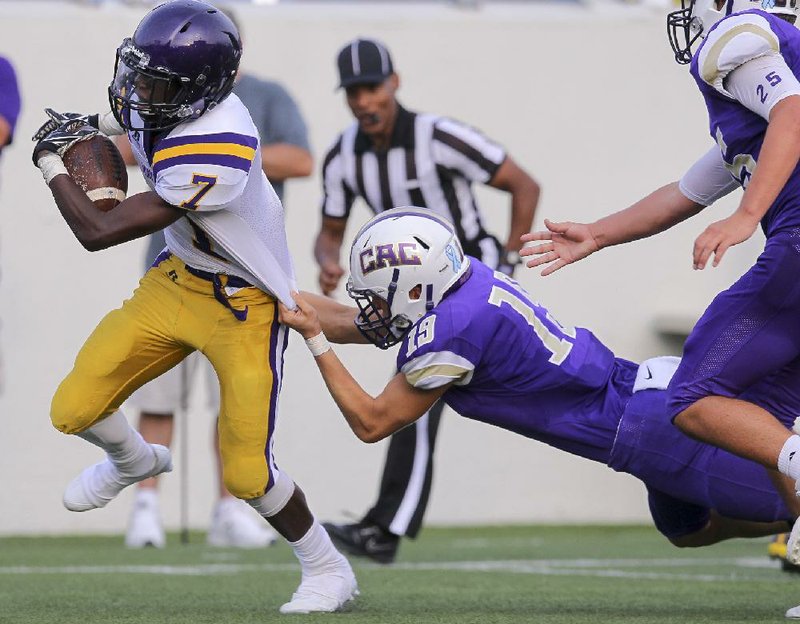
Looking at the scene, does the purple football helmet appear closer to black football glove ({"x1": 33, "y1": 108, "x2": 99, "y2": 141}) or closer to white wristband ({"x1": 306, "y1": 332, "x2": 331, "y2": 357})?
black football glove ({"x1": 33, "y1": 108, "x2": 99, "y2": 141})

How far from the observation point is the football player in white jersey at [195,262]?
3916mm

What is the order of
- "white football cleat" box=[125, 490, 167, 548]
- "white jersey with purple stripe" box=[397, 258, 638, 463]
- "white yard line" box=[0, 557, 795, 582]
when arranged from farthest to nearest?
"white football cleat" box=[125, 490, 167, 548] < "white yard line" box=[0, 557, 795, 582] < "white jersey with purple stripe" box=[397, 258, 638, 463]

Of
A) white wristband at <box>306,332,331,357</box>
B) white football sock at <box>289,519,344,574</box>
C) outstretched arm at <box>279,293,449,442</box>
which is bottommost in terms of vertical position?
white football sock at <box>289,519,344,574</box>

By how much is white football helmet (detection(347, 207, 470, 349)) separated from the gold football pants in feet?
0.93

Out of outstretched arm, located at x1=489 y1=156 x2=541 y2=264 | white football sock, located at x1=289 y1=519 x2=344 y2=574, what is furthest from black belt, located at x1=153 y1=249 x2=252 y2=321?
outstretched arm, located at x1=489 y1=156 x2=541 y2=264

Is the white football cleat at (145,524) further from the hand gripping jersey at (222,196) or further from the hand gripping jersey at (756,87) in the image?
the hand gripping jersey at (756,87)

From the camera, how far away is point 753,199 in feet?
11.4

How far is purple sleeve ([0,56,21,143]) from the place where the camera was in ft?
20.9

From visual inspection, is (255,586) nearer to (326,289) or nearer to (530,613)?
(530,613)

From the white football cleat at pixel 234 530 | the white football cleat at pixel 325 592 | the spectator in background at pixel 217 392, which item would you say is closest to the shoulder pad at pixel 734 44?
the white football cleat at pixel 325 592

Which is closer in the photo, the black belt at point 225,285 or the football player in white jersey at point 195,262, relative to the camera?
the football player in white jersey at point 195,262

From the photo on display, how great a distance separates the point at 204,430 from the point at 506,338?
430 centimetres

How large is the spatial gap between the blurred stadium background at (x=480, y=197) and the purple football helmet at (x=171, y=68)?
4045 millimetres

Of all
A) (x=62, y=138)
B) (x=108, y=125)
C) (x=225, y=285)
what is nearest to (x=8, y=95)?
(x=108, y=125)
